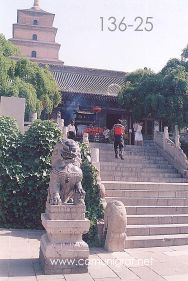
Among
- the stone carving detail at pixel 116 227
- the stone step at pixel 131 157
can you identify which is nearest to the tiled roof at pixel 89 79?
the stone step at pixel 131 157

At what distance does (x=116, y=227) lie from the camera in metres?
6.26

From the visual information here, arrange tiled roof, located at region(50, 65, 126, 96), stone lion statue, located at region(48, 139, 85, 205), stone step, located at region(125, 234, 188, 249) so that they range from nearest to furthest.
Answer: stone lion statue, located at region(48, 139, 85, 205)
stone step, located at region(125, 234, 188, 249)
tiled roof, located at region(50, 65, 126, 96)

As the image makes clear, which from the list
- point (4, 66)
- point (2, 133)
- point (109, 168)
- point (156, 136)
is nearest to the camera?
point (2, 133)

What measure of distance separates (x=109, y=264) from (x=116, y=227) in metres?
0.87

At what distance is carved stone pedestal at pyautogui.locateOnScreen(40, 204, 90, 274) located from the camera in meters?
4.82

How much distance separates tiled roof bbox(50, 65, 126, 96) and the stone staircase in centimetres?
1514

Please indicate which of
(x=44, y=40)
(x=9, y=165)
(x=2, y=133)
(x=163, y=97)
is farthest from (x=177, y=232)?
(x=44, y=40)

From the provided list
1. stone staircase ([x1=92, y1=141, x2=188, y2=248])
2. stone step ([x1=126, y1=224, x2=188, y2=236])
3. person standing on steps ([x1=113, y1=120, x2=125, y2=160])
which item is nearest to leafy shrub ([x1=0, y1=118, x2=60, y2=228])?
stone staircase ([x1=92, y1=141, x2=188, y2=248])

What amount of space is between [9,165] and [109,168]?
4078 mm

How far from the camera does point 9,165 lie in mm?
8195

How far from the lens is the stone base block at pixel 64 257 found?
4.81 metres

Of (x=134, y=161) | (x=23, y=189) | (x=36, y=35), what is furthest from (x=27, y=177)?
(x=36, y=35)

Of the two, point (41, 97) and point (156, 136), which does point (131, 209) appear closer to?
point (156, 136)

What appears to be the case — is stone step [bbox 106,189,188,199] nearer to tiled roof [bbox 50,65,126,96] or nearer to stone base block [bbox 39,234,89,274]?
stone base block [bbox 39,234,89,274]
